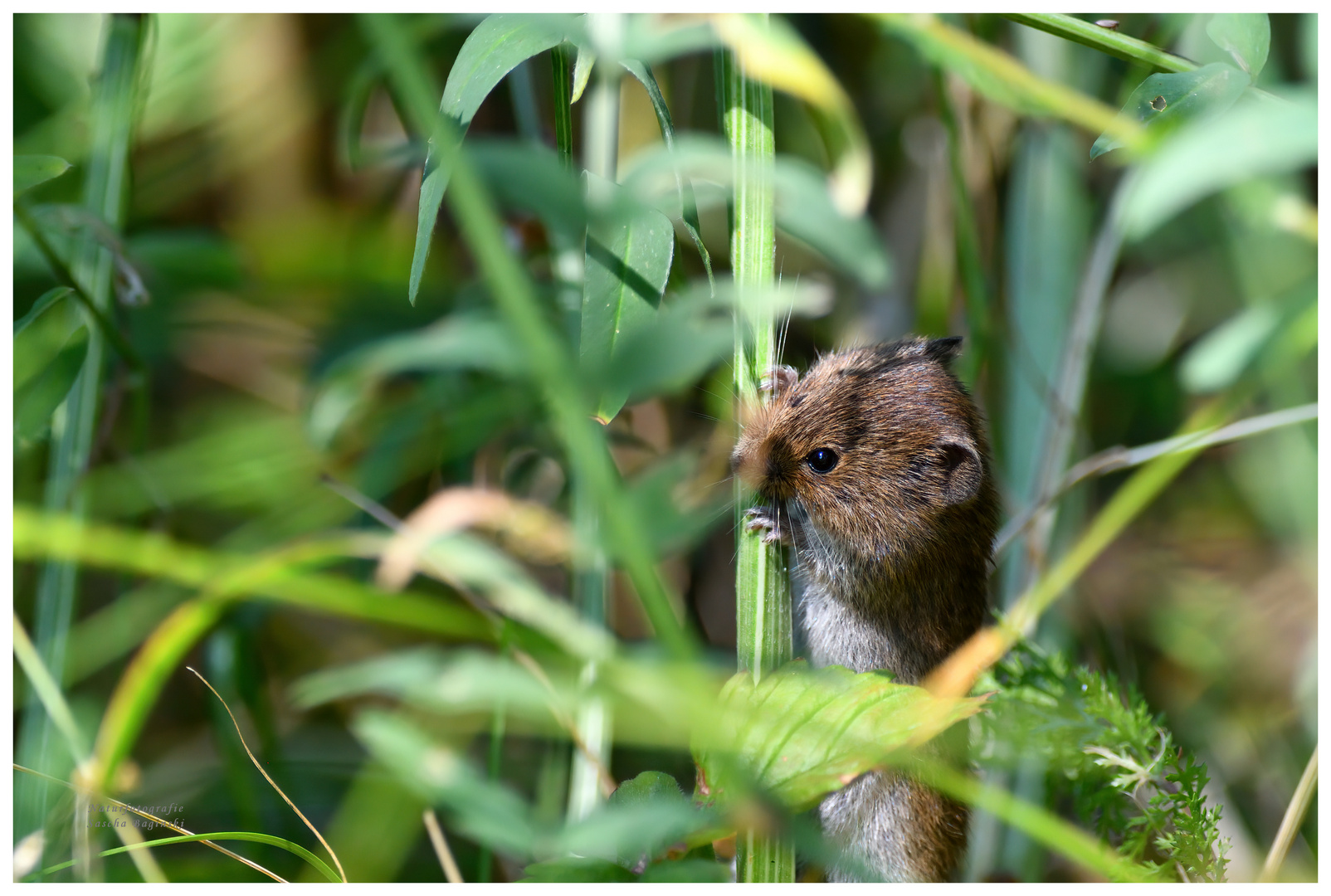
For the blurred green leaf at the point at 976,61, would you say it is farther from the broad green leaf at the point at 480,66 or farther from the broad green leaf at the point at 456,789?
the broad green leaf at the point at 456,789

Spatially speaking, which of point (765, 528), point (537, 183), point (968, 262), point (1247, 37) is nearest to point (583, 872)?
point (765, 528)

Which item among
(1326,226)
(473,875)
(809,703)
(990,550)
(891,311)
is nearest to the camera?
(809,703)

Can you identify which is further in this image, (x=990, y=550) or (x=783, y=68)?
(x=990, y=550)

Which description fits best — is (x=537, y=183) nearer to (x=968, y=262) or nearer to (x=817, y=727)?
(x=817, y=727)

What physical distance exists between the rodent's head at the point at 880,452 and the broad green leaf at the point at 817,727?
0.76 metres

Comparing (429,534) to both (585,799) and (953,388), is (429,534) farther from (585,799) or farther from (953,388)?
(953,388)

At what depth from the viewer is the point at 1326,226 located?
1.36 m

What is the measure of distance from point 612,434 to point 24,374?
1192mm

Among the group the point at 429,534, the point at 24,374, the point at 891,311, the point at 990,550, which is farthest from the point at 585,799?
the point at 891,311

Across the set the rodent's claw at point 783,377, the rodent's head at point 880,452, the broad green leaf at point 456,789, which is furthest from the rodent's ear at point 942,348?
the broad green leaf at point 456,789

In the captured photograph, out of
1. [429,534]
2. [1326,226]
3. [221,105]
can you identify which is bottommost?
[429,534]

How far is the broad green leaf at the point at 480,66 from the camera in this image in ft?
3.52

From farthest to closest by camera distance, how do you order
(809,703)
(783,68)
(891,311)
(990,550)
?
(891,311) → (990,550) → (809,703) → (783,68)

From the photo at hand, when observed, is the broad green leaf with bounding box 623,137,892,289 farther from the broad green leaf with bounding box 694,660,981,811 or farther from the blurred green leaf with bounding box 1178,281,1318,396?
the broad green leaf with bounding box 694,660,981,811
